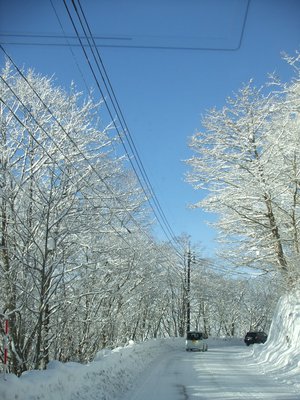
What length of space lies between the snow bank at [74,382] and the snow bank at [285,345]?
4.96 metres

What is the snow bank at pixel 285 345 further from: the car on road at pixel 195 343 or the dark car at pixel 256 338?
the dark car at pixel 256 338

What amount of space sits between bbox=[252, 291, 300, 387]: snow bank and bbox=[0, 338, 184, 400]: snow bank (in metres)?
4.96

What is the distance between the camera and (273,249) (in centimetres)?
2183

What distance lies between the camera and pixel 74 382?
8.26m

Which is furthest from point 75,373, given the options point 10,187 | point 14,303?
point 10,187

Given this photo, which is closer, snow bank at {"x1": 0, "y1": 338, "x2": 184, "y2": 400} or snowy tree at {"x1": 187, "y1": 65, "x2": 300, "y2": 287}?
snow bank at {"x1": 0, "y1": 338, "x2": 184, "y2": 400}

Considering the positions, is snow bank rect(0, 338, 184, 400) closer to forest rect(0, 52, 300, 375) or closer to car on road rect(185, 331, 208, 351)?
forest rect(0, 52, 300, 375)

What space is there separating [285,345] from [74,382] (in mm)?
12473

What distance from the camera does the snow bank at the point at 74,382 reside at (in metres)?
6.13

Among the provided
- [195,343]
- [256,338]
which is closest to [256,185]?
[195,343]

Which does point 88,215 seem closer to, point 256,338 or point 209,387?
point 209,387

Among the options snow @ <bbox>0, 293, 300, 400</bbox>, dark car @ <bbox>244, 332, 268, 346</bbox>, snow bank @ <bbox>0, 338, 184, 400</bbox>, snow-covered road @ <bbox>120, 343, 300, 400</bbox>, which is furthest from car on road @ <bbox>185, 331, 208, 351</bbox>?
snow bank @ <bbox>0, 338, 184, 400</bbox>

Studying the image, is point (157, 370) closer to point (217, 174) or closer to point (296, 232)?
point (296, 232)

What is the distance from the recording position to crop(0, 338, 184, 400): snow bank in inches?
241
